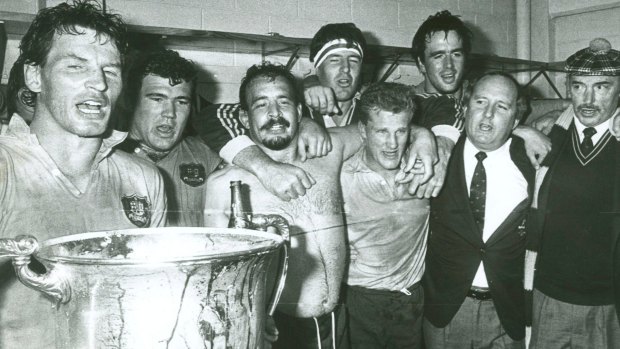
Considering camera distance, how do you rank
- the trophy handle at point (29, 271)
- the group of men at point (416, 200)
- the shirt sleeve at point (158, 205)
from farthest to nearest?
the group of men at point (416, 200)
the shirt sleeve at point (158, 205)
the trophy handle at point (29, 271)

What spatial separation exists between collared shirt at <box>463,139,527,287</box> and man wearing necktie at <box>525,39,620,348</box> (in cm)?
12

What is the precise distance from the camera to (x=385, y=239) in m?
2.30

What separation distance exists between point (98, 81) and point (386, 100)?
1.34 meters

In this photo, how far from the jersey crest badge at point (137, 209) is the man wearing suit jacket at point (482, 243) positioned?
132cm

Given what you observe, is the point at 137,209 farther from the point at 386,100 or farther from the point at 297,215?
the point at 386,100

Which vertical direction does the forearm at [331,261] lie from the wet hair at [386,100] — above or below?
below

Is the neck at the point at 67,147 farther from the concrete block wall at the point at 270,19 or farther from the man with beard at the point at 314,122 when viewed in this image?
the concrete block wall at the point at 270,19

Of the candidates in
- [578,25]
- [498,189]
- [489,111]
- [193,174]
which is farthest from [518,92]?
[578,25]

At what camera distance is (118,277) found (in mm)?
878

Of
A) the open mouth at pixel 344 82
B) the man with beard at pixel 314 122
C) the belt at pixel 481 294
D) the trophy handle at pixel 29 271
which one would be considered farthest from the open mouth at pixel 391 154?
the trophy handle at pixel 29 271

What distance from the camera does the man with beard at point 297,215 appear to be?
7.23 ft

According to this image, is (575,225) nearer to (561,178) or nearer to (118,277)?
(561,178)

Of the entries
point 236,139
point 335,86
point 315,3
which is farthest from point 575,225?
point 315,3

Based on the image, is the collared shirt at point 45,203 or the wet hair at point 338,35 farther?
the wet hair at point 338,35
